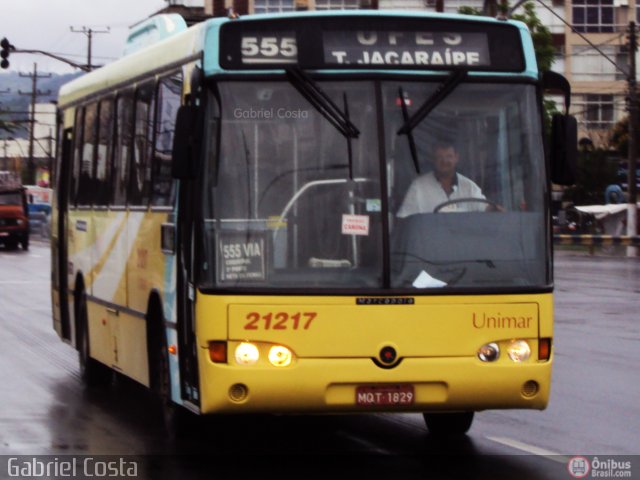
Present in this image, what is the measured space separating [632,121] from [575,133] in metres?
45.8

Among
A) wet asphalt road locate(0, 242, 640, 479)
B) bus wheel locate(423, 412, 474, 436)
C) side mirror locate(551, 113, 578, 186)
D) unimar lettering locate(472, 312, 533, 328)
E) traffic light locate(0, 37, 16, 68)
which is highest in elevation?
traffic light locate(0, 37, 16, 68)

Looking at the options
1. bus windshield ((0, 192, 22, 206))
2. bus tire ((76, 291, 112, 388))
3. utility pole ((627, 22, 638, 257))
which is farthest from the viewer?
bus windshield ((0, 192, 22, 206))

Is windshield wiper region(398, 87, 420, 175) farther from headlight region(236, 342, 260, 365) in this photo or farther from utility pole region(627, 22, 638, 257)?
utility pole region(627, 22, 638, 257)

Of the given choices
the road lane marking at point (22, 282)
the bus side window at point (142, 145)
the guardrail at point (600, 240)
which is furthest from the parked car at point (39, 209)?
the bus side window at point (142, 145)

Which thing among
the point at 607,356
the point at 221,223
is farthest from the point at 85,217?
the point at 607,356

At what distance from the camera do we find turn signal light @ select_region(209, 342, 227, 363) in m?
8.99

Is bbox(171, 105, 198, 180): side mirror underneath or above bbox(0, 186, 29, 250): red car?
above

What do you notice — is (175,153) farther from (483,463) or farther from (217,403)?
(483,463)

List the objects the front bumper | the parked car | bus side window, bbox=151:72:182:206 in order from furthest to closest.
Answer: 1. the parked car
2. bus side window, bbox=151:72:182:206
3. the front bumper

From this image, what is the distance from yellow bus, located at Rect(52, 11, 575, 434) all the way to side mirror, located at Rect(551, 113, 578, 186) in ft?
0.06

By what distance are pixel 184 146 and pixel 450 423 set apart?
2.90 m

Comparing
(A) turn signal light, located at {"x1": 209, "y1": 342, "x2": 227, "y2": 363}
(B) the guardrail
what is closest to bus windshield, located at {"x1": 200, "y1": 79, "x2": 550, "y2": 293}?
(A) turn signal light, located at {"x1": 209, "y1": 342, "x2": 227, "y2": 363}

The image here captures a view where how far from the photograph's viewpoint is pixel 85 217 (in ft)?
44.8

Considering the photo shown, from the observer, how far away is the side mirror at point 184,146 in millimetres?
9008
